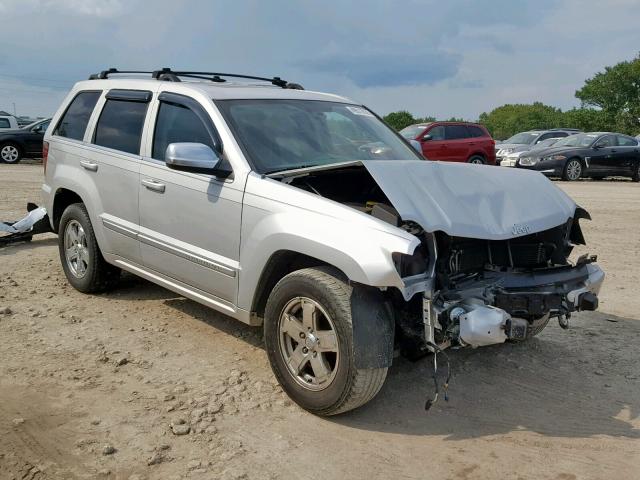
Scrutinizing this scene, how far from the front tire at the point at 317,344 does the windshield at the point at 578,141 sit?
18.0 meters

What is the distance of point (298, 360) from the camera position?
150 inches

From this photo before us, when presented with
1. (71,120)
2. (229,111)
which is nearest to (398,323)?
(229,111)

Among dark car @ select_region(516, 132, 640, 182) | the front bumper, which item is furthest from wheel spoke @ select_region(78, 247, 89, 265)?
dark car @ select_region(516, 132, 640, 182)

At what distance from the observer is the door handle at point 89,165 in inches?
215

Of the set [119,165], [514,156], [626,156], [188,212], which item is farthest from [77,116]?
[626,156]

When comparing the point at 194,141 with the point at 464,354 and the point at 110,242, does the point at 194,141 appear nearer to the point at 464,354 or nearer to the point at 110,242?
the point at 110,242

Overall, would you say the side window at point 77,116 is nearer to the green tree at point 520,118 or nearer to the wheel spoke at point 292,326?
the wheel spoke at point 292,326

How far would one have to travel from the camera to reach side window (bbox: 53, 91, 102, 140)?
5.89 metres

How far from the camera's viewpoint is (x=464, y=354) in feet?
15.6

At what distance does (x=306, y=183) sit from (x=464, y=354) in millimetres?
1703

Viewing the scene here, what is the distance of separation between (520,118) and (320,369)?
79.6m

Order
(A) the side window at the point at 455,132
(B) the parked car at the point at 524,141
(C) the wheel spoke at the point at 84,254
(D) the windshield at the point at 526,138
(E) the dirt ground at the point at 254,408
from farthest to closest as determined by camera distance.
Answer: (D) the windshield at the point at 526,138 < (B) the parked car at the point at 524,141 < (A) the side window at the point at 455,132 < (C) the wheel spoke at the point at 84,254 < (E) the dirt ground at the point at 254,408

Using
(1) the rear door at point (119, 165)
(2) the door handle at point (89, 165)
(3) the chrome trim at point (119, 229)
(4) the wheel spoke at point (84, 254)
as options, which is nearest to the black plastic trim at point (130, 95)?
(1) the rear door at point (119, 165)

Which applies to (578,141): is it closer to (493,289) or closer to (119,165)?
(119,165)
